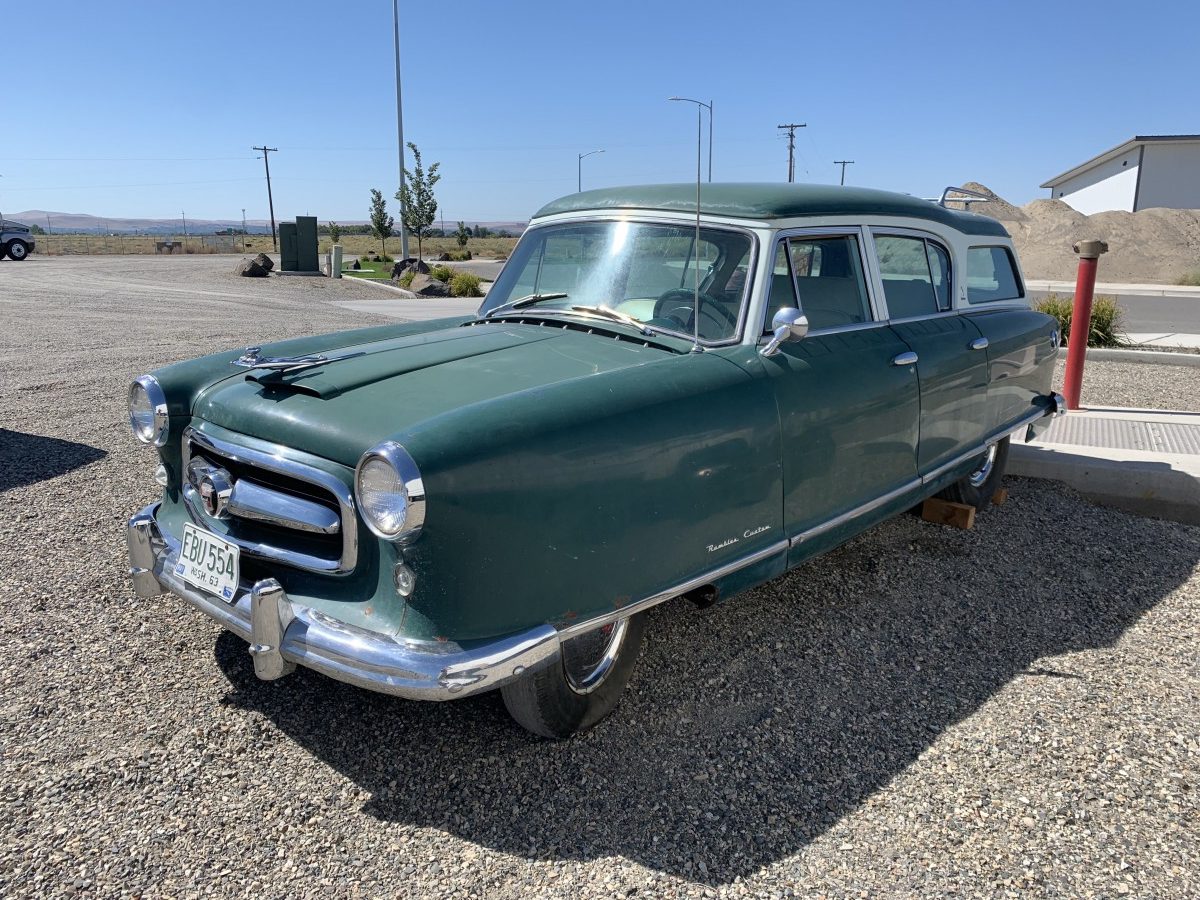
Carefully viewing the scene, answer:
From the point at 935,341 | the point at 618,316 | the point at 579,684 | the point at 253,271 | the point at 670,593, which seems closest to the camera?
the point at 670,593

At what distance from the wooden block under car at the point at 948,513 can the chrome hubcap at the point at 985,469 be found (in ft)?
1.02

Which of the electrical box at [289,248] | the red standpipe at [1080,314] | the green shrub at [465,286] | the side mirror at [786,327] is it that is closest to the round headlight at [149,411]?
the side mirror at [786,327]

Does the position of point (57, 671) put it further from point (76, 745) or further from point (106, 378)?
point (106, 378)

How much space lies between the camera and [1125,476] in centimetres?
527

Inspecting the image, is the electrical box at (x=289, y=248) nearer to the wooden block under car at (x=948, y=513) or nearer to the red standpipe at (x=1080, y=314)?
the red standpipe at (x=1080, y=314)

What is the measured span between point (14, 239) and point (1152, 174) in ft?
144

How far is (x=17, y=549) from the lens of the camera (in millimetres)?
4316

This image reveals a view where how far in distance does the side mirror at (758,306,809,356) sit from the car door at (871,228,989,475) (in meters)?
0.90

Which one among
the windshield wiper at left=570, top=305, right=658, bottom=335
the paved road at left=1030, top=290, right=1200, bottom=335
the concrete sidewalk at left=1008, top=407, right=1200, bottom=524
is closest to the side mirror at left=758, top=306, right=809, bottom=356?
the windshield wiper at left=570, top=305, right=658, bottom=335

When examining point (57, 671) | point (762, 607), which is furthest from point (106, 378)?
point (762, 607)

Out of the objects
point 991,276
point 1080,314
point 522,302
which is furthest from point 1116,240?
point 522,302

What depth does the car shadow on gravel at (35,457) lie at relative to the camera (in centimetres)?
540

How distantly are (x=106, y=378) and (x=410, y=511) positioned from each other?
755 centimetres

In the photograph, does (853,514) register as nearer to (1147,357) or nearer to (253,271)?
(1147,357)
